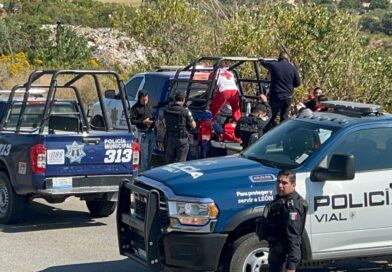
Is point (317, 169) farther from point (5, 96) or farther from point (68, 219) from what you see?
point (5, 96)

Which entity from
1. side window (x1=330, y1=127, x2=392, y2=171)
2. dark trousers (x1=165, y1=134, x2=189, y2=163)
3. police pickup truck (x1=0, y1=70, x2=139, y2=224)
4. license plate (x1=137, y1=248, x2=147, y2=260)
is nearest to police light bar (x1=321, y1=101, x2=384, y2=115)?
side window (x1=330, y1=127, x2=392, y2=171)

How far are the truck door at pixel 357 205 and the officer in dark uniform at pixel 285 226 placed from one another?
1131mm

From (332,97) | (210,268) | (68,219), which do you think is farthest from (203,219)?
(332,97)

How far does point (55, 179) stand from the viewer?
11.7 m

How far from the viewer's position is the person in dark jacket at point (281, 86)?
1523 cm

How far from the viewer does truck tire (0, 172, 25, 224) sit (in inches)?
473

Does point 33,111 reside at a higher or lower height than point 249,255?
higher

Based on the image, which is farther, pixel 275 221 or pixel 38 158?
pixel 38 158

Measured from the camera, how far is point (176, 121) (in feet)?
45.0

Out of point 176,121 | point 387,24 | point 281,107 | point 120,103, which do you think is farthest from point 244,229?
point 387,24

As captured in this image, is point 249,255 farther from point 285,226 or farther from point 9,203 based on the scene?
point 9,203

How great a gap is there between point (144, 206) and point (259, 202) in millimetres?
1150

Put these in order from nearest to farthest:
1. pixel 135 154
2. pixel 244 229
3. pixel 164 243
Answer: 1. pixel 164 243
2. pixel 244 229
3. pixel 135 154

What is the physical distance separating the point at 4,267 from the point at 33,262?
371mm
